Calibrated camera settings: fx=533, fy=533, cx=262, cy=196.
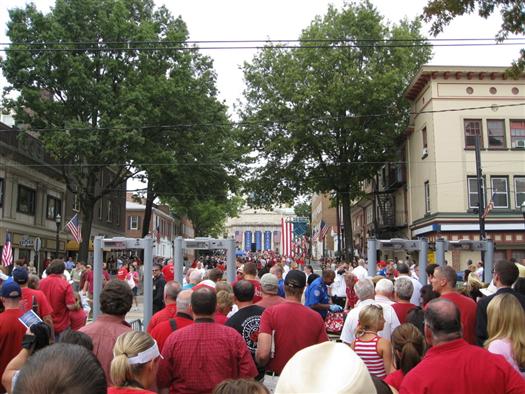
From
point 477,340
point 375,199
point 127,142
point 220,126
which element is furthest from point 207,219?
point 477,340

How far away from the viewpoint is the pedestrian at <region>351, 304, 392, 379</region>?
5.03 meters

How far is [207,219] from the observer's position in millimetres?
77812

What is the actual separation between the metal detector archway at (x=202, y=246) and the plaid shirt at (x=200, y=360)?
23.5ft

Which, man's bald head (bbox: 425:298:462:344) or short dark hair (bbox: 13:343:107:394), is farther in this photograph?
man's bald head (bbox: 425:298:462:344)

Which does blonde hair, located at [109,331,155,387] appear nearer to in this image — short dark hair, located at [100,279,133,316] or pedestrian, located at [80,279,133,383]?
pedestrian, located at [80,279,133,383]

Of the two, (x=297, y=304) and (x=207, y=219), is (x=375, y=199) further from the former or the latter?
(x=297, y=304)

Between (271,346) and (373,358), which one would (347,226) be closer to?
(271,346)

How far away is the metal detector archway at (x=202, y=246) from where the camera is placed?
11.8m

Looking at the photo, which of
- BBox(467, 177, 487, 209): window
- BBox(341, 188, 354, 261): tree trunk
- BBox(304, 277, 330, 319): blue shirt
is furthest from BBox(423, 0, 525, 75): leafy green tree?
BBox(341, 188, 354, 261): tree trunk

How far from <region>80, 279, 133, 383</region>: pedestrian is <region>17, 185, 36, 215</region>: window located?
32.3 m

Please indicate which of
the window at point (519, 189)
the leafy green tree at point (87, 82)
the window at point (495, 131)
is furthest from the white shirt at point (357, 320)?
the window at point (495, 131)

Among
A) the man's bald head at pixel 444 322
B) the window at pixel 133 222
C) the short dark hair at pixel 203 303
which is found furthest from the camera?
the window at pixel 133 222

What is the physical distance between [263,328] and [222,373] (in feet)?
3.18

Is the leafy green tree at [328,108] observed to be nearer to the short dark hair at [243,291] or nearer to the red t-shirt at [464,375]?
the short dark hair at [243,291]
